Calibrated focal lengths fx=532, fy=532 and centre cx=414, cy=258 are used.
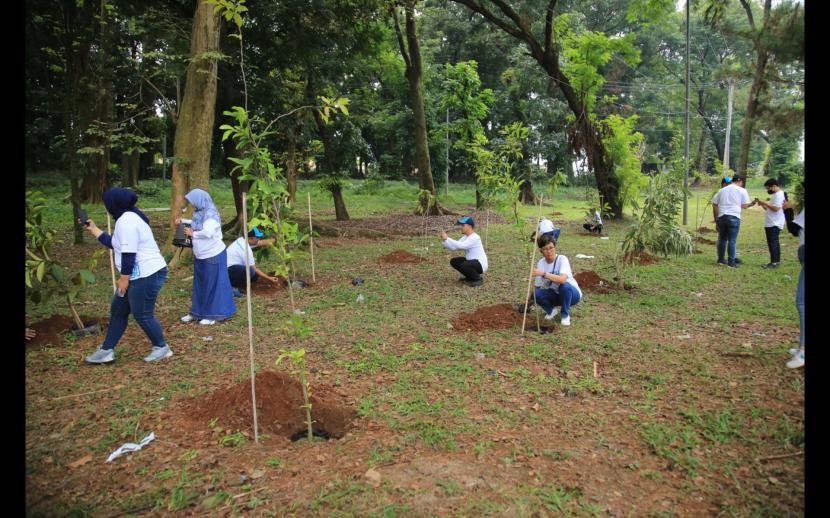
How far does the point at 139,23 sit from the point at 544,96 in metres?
21.7

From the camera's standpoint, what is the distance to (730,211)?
943 cm

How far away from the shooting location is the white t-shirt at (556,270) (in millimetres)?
6043

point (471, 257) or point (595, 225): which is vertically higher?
point (595, 225)

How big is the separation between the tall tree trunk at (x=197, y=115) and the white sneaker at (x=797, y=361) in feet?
27.9

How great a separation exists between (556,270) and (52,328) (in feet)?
18.7

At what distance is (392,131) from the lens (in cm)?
3056

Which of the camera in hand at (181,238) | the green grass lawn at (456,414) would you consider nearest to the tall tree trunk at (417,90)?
the camera in hand at (181,238)

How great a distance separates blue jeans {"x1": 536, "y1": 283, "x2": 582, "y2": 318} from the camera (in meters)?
6.12

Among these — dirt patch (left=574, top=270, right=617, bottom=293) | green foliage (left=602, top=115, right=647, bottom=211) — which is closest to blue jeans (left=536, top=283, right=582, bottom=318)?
dirt patch (left=574, top=270, right=617, bottom=293)

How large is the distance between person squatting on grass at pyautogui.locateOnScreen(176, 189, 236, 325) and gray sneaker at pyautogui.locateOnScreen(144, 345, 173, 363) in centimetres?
117

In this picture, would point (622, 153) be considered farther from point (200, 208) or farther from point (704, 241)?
point (200, 208)

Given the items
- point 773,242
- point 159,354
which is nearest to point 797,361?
point 773,242

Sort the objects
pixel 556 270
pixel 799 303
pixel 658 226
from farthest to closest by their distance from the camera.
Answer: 1. pixel 658 226
2. pixel 556 270
3. pixel 799 303

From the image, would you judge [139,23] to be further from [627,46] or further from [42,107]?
[42,107]
